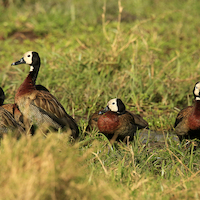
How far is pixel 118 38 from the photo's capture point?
6.35 m

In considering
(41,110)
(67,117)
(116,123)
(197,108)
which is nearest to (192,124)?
(197,108)

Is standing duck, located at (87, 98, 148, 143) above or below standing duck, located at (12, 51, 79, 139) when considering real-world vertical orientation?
below

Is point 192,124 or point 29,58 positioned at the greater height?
point 29,58

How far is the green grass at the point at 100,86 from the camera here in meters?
2.65

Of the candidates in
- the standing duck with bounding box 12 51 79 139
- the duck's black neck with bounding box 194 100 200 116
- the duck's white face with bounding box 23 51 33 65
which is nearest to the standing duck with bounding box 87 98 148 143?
the standing duck with bounding box 12 51 79 139

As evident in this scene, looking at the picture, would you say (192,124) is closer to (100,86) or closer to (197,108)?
(197,108)

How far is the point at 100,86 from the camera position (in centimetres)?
598

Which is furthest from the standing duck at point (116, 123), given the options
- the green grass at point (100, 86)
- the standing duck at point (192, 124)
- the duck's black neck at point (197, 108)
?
the duck's black neck at point (197, 108)

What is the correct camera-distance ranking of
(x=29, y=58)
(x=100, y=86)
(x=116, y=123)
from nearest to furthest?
(x=116, y=123), (x=29, y=58), (x=100, y=86)

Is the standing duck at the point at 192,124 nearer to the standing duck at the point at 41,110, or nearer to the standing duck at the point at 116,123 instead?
the standing duck at the point at 116,123

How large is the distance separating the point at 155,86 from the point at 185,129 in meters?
1.83

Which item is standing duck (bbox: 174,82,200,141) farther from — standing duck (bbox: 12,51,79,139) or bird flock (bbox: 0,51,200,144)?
standing duck (bbox: 12,51,79,139)

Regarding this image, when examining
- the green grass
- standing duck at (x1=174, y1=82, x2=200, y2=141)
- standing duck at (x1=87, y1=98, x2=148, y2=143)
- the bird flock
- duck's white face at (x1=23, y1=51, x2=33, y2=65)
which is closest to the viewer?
the green grass

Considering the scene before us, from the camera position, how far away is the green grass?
2648mm
